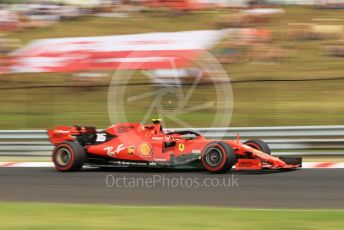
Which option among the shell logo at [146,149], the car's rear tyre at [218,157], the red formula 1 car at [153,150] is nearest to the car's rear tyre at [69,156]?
the red formula 1 car at [153,150]

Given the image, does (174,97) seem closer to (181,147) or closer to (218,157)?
(181,147)

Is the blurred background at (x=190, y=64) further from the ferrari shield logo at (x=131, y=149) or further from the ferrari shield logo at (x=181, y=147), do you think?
the ferrari shield logo at (x=181, y=147)

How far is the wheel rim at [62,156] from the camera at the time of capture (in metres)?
11.4

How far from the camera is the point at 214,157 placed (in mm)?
10344

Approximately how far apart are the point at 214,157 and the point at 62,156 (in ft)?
8.65

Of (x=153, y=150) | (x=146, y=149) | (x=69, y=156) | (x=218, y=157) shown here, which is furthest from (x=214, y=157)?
(x=69, y=156)

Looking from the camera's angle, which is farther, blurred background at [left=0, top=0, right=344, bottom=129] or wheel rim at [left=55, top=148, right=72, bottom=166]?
blurred background at [left=0, top=0, right=344, bottom=129]

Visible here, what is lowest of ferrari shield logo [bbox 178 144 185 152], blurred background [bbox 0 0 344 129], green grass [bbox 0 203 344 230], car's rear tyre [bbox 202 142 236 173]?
green grass [bbox 0 203 344 230]

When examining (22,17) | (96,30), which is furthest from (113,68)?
(22,17)

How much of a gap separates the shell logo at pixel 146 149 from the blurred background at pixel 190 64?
11.6 feet

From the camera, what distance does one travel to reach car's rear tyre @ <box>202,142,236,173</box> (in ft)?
33.5

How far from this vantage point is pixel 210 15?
22500 mm

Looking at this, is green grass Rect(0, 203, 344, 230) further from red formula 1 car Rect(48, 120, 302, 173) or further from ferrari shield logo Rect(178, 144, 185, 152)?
ferrari shield logo Rect(178, 144, 185, 152)

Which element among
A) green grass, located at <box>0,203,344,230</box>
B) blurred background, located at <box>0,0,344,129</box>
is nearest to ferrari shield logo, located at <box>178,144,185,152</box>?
green grass, located at <box>0,203,344,230</box>
